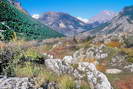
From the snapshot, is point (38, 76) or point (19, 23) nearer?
point (38, 76)

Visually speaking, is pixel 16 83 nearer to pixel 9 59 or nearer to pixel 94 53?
pixel 9 59

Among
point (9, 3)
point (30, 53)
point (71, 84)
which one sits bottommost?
point (71, 84)

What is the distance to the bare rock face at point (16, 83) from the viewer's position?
9531 millimetres

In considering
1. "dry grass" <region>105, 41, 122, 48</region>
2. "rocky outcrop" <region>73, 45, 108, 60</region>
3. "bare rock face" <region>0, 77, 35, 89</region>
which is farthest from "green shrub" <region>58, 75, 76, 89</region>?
"dry grass" <region>105, 41, 122, 48</region>

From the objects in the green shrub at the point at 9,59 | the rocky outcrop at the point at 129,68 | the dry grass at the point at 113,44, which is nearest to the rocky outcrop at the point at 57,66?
the green shrub at the point at 9,59

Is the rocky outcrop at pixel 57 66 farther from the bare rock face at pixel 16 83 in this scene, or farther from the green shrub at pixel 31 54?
the bare rock face at pixel 16 83

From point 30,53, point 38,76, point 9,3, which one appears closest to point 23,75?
point 38,76

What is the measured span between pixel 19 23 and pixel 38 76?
422 centimetres

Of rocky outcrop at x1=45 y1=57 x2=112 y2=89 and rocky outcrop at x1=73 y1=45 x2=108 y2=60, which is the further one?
rocky outcrop at x1=73 y1=45 x2=108 y2=60

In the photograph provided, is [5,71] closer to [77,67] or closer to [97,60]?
[77,67]

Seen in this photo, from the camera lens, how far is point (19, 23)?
46.2ft

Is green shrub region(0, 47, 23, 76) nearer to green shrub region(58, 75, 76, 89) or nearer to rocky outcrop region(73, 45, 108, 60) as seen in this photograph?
green shrub region(58, 75, 76, 89)

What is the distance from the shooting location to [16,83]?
9.77 m

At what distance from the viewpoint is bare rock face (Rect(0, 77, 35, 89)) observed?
31.3 ft
